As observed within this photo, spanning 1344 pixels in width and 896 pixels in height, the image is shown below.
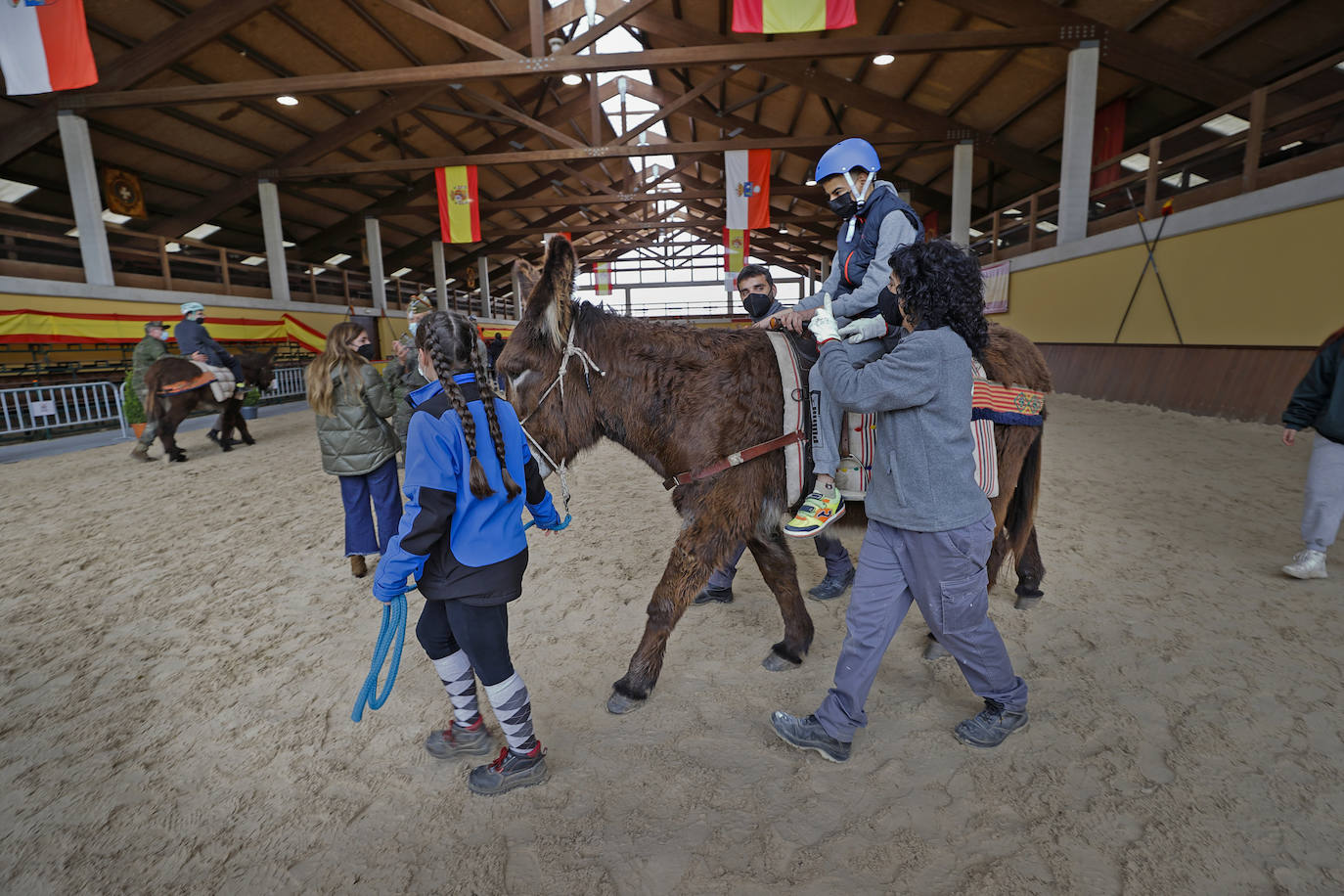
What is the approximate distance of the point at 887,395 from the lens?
1700mm

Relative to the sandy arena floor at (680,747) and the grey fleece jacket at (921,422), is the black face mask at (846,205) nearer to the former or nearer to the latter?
the grey fleece jacket at (921,422)

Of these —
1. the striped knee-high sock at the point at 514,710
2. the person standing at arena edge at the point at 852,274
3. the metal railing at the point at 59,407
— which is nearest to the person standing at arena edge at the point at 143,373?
the metal railing at the point at 59,407

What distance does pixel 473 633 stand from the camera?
1.78 metres

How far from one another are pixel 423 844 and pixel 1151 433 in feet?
27.9

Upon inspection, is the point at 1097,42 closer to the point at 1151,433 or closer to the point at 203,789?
the point at 1151,433

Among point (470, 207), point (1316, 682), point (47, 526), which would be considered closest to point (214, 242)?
point (470, 207)

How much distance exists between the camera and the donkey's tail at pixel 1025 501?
9.43 feet

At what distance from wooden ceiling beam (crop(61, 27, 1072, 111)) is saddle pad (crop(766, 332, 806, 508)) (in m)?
10.7

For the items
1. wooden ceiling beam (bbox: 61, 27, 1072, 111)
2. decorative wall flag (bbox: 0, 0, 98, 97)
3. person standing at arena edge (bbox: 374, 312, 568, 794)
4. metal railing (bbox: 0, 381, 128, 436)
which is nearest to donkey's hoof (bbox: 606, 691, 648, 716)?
person standing at arena edge (bbox: 374, 312, 568, 794)

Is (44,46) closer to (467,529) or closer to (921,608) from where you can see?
(467,529)

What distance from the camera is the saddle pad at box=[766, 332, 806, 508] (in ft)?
7.50

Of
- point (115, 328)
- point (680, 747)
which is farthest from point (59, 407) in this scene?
point (680, 747)

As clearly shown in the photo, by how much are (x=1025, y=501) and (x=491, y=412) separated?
2707 millimetres

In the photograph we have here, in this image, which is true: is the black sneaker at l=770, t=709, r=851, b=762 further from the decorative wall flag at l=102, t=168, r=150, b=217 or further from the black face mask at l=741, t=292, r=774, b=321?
the decorative wall flag at l=102, t=168, r=150, b=217
